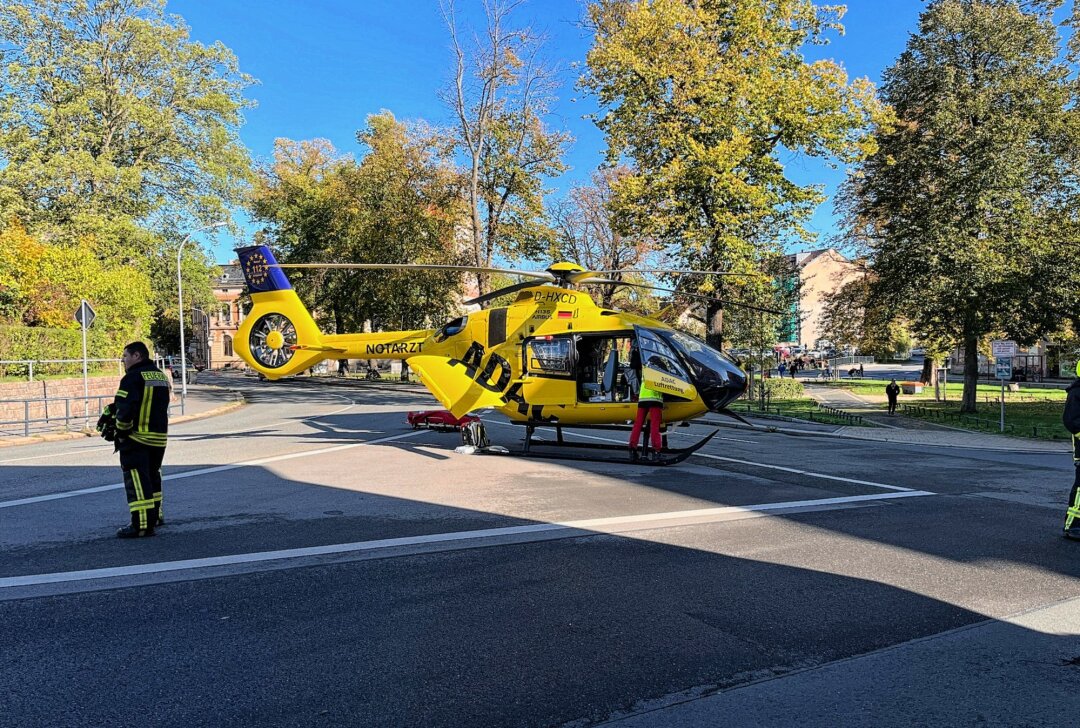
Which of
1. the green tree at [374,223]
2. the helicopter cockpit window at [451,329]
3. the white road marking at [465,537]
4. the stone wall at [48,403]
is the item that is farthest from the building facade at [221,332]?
the white road marking at [465,537]

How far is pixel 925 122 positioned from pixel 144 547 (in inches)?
1215

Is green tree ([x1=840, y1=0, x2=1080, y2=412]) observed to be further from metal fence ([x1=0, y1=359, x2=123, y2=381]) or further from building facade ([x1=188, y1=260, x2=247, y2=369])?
building facade ([x1=188, y1=260, x2=247, y2=369])

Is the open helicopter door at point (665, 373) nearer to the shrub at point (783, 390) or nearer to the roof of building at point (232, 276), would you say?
the shrub at point (783, 390)

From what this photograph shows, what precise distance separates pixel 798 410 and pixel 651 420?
56.7ft

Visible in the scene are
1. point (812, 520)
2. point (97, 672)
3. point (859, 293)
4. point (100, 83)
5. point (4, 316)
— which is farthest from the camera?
point (859, 293)

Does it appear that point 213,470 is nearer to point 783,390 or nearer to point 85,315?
point 85,315

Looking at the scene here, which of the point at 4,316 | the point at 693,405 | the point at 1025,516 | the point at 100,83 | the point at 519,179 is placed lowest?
the point at 1025,516

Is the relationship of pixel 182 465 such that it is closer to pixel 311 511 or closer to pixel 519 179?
pixel 311 511

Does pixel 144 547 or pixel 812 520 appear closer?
pixel 144 547

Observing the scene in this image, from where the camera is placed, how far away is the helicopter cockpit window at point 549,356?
1189 centimetres

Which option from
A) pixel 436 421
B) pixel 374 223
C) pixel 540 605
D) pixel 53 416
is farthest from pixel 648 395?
pixel 374 223

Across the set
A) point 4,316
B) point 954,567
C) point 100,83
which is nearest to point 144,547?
point 954,567

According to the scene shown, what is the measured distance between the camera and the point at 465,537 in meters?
6.58

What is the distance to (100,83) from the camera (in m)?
33.4
